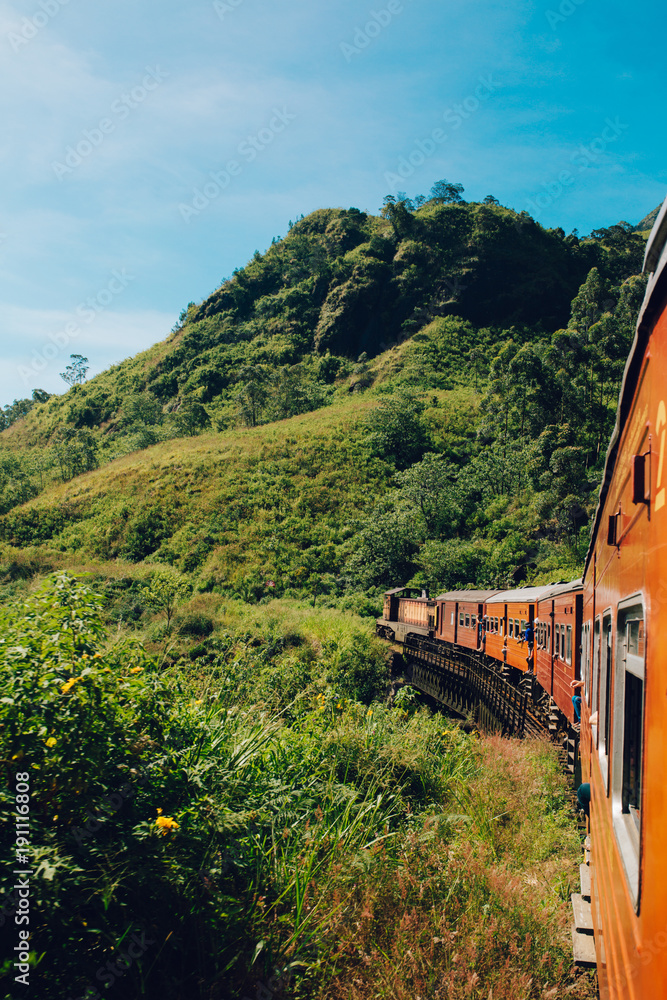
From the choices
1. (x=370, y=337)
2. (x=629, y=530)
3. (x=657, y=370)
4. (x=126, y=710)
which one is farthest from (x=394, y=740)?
(x=370, y=337)

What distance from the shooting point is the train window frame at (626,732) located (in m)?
1.83

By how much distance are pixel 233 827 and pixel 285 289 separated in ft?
343

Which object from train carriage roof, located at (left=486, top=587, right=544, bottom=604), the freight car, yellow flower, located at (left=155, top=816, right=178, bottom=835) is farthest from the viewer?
the freight car

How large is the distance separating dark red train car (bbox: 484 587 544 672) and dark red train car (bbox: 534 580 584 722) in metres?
0.82

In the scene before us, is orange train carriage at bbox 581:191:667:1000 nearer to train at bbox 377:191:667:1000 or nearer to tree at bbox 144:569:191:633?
train at bbox 377:191:667:1000

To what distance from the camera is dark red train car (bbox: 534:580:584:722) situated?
8.40 meters

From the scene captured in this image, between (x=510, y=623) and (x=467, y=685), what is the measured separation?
347cm

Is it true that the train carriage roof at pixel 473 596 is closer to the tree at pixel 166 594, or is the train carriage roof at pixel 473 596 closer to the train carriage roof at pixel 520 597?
the train carriage roof at pixel 520 597

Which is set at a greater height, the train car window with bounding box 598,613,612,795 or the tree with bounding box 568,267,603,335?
the tree with bounding box 568,267,603,335

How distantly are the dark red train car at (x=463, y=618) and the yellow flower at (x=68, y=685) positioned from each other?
52.4 feet

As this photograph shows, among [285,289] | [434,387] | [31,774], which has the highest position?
[285,289]

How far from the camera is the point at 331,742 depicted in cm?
608

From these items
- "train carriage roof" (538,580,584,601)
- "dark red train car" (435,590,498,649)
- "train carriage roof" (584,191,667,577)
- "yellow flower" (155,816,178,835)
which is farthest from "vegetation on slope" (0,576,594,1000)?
"dark red train car" (435,590,498,649)

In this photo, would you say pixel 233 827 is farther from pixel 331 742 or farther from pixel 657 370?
pixel 657 370
